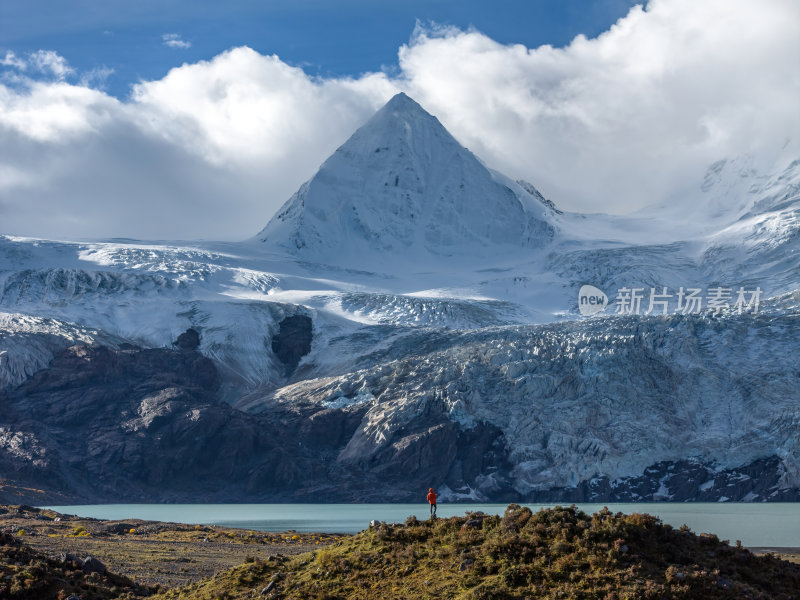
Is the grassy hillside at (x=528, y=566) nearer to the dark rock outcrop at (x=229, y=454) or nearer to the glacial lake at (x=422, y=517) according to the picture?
the glacial lake at (x=422, y=517)

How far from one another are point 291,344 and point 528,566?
152233 mm

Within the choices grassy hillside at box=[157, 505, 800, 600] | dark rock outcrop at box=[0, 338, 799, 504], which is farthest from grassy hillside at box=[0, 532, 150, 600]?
dark rock outcrop at box=[0, 338, 799, 504]

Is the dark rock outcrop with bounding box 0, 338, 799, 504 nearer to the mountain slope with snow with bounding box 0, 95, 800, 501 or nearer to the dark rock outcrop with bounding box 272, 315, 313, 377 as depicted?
the mountain slope with snow with bounding box 0, 95, 800, 501

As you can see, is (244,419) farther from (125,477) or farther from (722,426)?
(722,426)

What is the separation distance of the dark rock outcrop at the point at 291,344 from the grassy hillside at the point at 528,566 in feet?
479

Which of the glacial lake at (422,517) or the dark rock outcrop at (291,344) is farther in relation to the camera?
the dark rock outcrop at (291,344)

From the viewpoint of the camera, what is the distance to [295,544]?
2180 inches

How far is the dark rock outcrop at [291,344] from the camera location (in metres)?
174

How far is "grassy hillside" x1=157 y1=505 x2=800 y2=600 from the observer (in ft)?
75.4

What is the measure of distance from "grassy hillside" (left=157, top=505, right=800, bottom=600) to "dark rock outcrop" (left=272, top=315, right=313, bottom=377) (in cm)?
14589

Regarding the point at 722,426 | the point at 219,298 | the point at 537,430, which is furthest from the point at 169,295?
the point at 722,426

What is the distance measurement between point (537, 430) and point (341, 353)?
157 ft

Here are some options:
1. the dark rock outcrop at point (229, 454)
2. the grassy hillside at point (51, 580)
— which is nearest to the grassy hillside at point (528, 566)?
the grassy hillside at point (51, 580)

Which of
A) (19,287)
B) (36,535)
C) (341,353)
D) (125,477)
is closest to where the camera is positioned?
(36,535)
